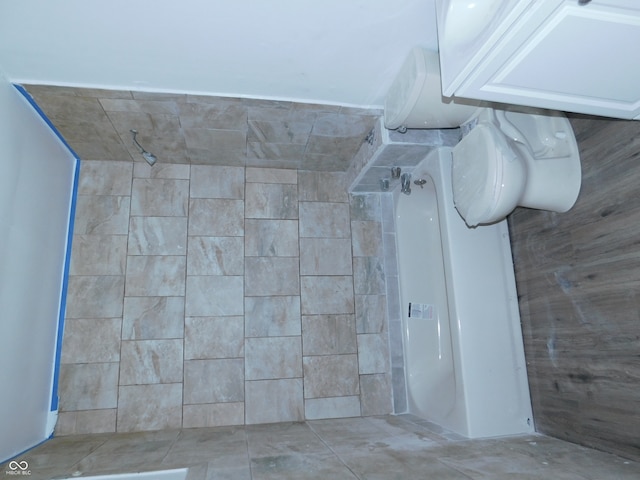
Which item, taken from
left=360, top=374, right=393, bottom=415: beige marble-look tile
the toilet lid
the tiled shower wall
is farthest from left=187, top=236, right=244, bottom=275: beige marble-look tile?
the toilet lid

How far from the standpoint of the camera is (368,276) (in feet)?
8.53

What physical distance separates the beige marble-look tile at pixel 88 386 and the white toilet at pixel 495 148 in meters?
2.03

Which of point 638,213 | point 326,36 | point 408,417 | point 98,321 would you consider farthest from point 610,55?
point 98,321

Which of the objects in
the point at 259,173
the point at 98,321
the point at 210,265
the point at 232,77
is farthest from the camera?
the point at 259,173

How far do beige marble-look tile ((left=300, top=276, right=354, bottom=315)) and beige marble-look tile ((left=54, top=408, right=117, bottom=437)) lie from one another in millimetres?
1193

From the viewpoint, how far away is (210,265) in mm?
2439

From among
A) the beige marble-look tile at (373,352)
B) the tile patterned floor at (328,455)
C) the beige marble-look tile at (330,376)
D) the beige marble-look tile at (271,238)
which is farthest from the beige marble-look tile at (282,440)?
the beige marble-look tile at (271,238)

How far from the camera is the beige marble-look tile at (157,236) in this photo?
2408 mm

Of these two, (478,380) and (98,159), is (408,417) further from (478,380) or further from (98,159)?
(98,159)

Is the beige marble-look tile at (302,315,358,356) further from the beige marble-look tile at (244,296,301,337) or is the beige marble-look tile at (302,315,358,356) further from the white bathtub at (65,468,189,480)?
the white bathtub at (65,468,189,480)

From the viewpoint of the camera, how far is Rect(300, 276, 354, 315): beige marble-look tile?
249 centimetres

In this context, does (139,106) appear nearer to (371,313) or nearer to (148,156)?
(148,156)

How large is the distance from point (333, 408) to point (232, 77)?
1.86 metres

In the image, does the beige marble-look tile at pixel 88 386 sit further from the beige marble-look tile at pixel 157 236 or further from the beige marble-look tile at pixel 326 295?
Answer: the beige marble-look tile at pixel 326 295
